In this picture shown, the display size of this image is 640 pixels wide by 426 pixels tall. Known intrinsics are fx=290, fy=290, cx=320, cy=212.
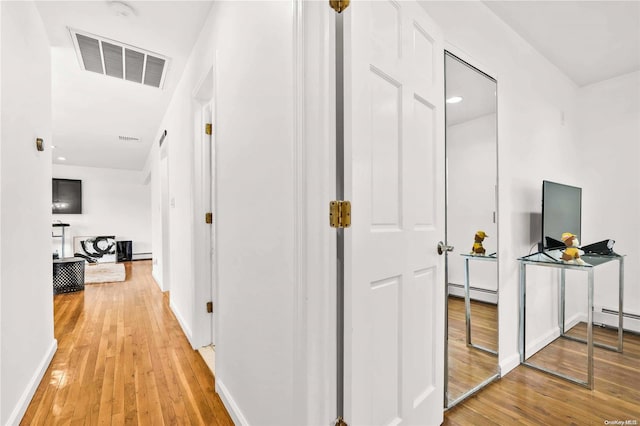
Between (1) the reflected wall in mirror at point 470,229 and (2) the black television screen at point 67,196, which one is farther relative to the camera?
(2) the black television screen at point 67,196

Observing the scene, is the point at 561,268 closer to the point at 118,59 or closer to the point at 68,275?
the point at 118,59

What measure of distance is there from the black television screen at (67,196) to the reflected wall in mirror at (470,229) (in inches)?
365

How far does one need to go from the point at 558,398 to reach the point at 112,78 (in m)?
4.63

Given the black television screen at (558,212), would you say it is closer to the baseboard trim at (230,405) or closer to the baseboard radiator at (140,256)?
the baseboard trim at (230,405)

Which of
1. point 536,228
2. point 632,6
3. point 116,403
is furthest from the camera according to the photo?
point 536,228

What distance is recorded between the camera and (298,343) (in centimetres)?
104

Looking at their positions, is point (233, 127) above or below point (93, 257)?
above

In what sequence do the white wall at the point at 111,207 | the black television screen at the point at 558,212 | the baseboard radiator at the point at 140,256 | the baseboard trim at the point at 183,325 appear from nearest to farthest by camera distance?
the black television screen at the point at 558,212 → the baseboard trim at the point at 183,325 → the white wall at the point at 111,207 → the baseboard radiator at the point at 140,256

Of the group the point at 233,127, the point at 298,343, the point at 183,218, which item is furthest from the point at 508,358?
the point at 183,218

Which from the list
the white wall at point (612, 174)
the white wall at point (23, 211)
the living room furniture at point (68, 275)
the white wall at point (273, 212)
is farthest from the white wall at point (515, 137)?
the living room furniture at point (68, 275)

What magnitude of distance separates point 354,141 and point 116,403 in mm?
2090

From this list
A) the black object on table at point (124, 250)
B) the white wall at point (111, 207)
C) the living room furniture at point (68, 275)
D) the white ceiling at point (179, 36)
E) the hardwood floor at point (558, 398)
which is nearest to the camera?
the hardwood floor at point (558, 398)

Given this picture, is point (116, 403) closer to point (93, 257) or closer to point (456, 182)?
point (456, 182)

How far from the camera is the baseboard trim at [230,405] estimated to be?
59.1 inches
